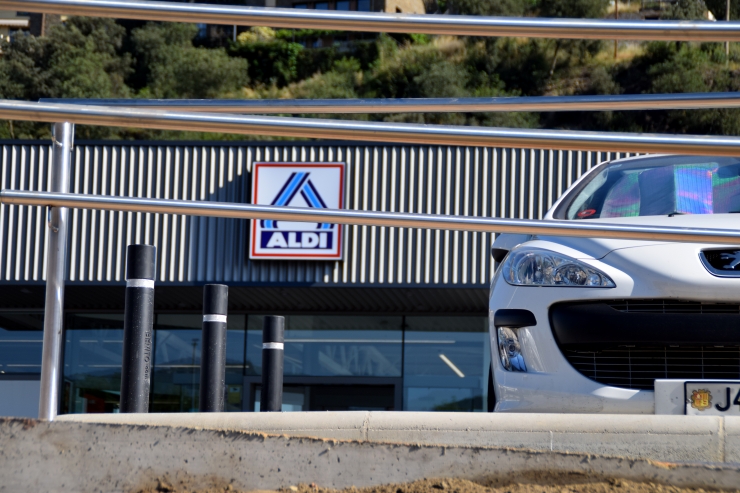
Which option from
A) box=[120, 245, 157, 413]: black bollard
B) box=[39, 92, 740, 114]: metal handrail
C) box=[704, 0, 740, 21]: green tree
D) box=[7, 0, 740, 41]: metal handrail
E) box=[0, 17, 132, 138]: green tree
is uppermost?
box=[704, 0, 740, 21]: green tree

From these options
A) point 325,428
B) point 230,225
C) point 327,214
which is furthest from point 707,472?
point 230,225

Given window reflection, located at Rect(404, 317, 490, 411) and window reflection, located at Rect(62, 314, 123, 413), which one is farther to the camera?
window reflection, located at Rect(62, 314, 123, 413)

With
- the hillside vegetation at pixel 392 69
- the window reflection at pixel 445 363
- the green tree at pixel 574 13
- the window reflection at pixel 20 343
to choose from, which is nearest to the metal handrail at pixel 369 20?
the window reflection at pixel 445 363

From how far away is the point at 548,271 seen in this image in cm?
351

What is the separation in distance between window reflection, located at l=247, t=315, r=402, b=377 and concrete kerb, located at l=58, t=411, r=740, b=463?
1319cm

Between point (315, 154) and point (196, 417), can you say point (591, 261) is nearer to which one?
point (196, 417)

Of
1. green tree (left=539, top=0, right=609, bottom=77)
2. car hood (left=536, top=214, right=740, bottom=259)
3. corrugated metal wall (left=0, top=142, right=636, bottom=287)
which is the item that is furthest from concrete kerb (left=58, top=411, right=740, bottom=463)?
green tree (left=539, top=0, right=609, bottom=77)

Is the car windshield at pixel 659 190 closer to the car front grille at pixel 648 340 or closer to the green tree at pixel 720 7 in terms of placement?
the car front grille at pixel 648 340

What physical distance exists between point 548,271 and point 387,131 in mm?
1360

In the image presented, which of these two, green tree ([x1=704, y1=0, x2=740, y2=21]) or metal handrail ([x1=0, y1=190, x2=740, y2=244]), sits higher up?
green tree ([x1=704, y1=0, x2=740, y2=21])

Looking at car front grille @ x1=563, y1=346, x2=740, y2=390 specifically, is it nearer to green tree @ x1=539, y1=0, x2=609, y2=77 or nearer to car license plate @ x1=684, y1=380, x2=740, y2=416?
car license plate @ x1=684, y1=380, x2=740, y2=416

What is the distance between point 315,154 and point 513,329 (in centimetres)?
1144

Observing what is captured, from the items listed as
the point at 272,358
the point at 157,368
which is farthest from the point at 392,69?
the point at 272,358

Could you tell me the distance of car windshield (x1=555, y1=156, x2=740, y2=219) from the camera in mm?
4059
